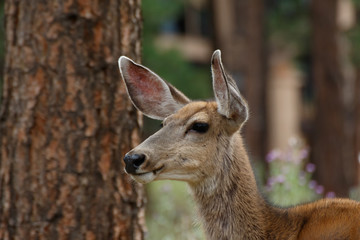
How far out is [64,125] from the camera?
4918mm

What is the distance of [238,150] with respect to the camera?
438 cm

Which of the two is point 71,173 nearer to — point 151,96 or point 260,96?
point 151,96

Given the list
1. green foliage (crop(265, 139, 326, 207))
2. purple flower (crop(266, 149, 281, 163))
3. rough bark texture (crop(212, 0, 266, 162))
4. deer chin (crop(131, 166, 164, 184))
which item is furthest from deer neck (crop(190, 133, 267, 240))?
rough bark texture (crop(212, 0, 266, 162))

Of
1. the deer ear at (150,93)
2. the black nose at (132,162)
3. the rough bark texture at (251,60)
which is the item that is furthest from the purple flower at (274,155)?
the rough bark texture at (251,60)

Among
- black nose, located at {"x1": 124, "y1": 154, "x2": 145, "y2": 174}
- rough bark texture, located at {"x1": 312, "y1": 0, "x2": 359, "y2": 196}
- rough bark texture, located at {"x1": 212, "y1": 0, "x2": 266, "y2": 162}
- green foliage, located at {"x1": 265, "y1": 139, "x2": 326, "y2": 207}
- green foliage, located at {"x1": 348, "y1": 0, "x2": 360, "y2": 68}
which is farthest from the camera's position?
green foliage, located at {"x1": 348, "y1": 0, "x2": 360, "y2": 68}

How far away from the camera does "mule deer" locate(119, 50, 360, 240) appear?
401 cm

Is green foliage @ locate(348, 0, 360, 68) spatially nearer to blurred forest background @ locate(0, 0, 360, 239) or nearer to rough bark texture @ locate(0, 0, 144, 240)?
blurred forest background @ locate(0, 0, 360, 239)

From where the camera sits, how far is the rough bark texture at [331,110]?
12562 millimetres

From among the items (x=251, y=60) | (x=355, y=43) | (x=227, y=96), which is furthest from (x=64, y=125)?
(x=355, y=43)

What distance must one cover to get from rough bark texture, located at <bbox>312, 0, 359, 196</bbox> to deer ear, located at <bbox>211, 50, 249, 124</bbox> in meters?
8.31

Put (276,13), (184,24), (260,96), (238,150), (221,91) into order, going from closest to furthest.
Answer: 1. (221,91)
2. (238,150)
3. (260,96)
4. (276,13)
5. (184,24)

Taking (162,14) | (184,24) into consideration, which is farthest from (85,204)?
(184,24)

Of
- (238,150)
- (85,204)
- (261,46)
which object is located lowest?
(85,204)

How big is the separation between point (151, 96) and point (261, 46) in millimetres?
10343
